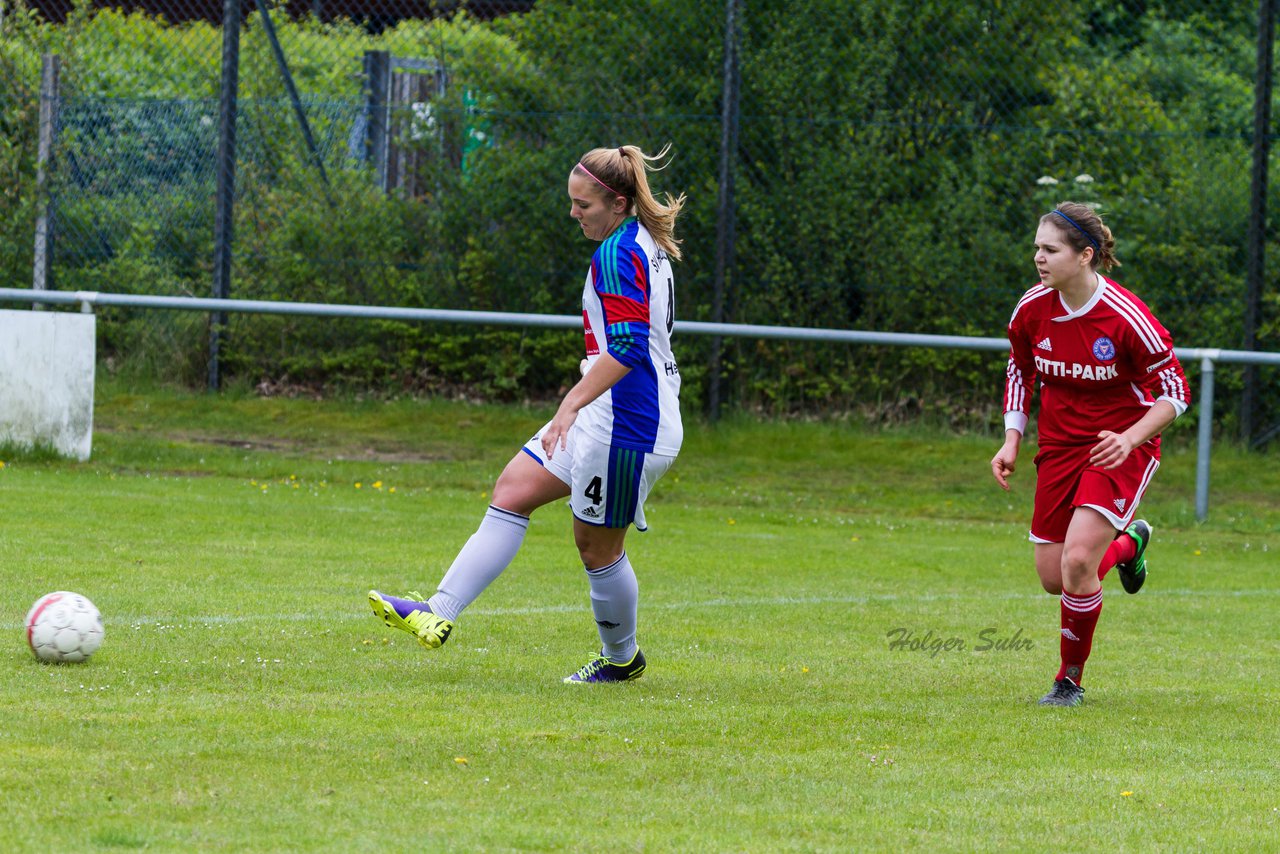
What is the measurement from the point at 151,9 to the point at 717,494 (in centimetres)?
1042

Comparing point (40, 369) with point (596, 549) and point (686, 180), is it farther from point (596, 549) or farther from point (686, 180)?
point (596, 549)

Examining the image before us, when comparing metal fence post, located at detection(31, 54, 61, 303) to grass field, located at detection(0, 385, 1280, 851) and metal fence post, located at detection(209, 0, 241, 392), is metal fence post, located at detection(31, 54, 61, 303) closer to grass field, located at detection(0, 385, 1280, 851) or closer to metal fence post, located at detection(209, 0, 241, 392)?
metal fence post, located at detection(209, 0, 241, 392)

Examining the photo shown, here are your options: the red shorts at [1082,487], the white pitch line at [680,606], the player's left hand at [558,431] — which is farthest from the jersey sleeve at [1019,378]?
the white pitch line at [680,606]

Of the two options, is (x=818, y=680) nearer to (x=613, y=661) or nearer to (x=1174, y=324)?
(x=613, y=661)

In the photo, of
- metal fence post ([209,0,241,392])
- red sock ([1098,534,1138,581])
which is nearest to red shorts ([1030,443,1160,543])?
red sock ([1098,534,1138,581])

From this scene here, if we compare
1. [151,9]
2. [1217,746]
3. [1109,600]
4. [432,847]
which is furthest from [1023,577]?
[151,9]

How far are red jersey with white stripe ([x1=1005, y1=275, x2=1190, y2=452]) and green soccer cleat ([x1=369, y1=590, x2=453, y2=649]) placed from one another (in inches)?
92.0

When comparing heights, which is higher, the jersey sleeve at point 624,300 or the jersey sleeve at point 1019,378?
the jersey sleeve at point 624,300

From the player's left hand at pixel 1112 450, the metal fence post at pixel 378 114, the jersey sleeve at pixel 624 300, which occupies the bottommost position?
the player's left hand at pixel 1112 450

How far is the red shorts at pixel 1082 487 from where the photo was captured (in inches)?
243

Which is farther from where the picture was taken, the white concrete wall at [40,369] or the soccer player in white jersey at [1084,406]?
the white concrete wall at [40,369]

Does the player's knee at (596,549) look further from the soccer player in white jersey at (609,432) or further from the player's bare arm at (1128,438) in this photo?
the player's bare arm at (1128,438)

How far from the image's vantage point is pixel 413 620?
5.93 m

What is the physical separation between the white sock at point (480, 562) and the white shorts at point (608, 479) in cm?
27
